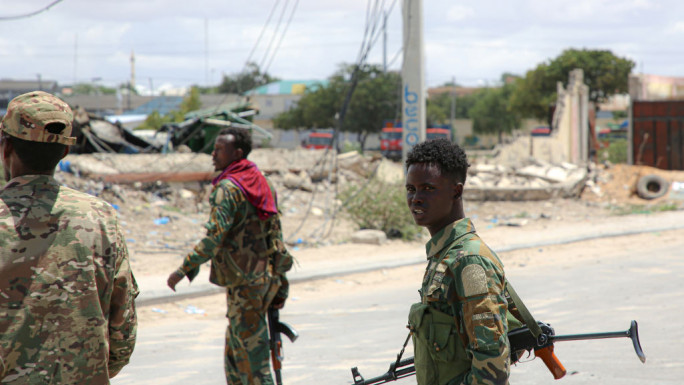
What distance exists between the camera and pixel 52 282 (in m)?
2.05

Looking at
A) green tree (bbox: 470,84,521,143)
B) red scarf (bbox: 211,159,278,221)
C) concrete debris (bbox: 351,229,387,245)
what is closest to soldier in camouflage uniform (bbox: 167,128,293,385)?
red scarf (bbox: 211,159,278,221)

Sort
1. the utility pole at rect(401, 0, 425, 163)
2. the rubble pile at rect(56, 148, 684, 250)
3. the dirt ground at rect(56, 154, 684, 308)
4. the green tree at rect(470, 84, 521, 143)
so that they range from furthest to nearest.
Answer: the green tree at rect(470, 84, 521, 143)
the rubble pile at rect(56, 148, 684, 250)
the utility pole at rect(401, 0, 425, 163)
the dirt ground at rect(56, 154, 684, 308)

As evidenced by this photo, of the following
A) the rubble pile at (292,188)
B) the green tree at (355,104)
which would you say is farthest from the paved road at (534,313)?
the green tree at (355,104)

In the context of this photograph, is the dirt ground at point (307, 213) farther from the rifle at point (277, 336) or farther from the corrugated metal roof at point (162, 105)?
the corrugated metal roof at point (162, 105)

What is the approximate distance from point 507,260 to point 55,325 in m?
9.32

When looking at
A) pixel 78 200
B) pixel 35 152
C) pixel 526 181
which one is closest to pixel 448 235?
pixel 78 200

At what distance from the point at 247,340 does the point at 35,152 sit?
2345mm

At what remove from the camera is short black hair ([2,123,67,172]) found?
208 cm

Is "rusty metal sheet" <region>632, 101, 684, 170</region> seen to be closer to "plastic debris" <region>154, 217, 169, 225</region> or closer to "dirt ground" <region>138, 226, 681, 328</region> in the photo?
Answer: "dirt ground" <region>138, 226, 681, 328</region>

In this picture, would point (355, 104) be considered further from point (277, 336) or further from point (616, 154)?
point (277, 336)

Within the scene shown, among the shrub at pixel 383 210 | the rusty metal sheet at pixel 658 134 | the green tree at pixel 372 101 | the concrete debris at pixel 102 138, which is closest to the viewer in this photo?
the shrub at pixel 383 210

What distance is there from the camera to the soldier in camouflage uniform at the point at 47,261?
2.02 metres

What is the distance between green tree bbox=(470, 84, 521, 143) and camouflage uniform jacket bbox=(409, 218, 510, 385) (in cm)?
6981

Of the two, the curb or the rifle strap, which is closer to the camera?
the rifle strap
